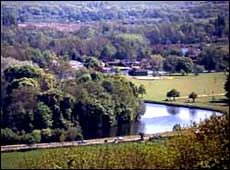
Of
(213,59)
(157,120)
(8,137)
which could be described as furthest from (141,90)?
(213,59)

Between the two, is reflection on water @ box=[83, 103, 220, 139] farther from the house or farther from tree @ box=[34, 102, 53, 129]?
the house

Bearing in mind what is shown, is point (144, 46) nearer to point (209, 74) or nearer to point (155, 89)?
point (209, 74)

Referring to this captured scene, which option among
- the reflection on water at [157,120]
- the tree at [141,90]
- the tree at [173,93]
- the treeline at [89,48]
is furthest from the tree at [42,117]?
the treeline at [89,48]

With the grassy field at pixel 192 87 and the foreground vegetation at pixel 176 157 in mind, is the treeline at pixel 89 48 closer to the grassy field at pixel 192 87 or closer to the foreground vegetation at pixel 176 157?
the grassy field at pixel 192 87

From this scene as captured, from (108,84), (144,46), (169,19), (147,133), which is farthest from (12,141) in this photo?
(169,19)

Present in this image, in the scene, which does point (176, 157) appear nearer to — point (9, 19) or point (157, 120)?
point (157, 120)

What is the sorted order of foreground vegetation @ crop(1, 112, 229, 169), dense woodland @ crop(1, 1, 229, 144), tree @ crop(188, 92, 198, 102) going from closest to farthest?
foreground vegetation @ crop(1, 112, 229, 169), dense woodland @ crop(1, 1, 229, 144), tree @ crop(188, 92, 198, 102)

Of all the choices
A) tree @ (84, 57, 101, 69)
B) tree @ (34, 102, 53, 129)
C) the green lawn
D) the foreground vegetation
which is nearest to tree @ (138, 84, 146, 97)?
tree @ (34, 102, 53, 129)
